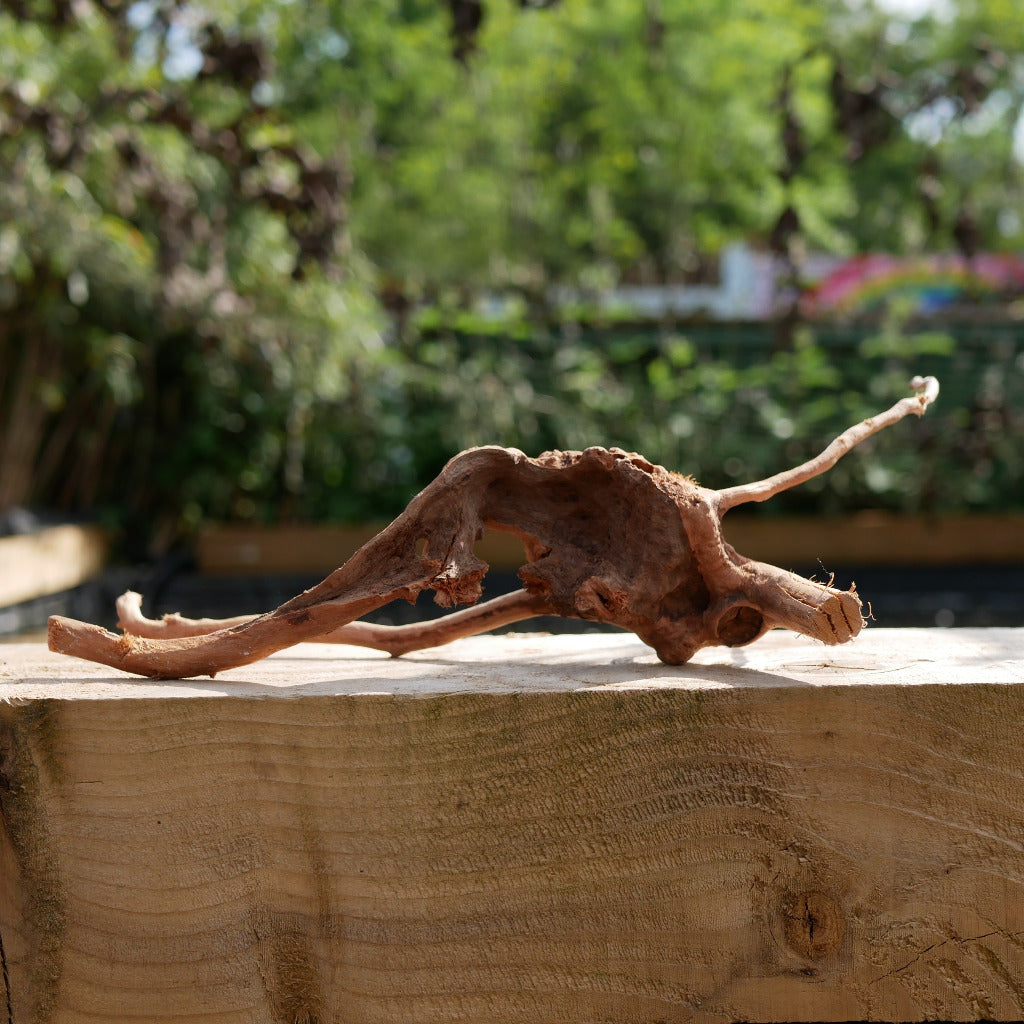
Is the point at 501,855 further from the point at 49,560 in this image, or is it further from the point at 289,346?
the point at 289,346

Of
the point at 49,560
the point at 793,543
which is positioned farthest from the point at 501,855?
the point at 793,543

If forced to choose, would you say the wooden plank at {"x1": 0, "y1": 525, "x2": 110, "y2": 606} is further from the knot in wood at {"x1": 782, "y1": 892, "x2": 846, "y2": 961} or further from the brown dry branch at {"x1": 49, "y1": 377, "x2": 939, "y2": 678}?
the knot in wood at {"x1": 782, "y1": 892, "x2": 846, "y2": 961}

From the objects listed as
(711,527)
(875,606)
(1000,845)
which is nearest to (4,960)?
(711,527)

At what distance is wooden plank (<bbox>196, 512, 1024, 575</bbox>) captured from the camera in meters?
5.08

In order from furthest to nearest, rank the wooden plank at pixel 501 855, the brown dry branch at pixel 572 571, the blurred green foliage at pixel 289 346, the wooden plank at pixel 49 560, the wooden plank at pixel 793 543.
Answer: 1. the wooden plank at pixel 793 543
2. the blurred green foliage at pixel 289 346
3. the wooden plank at pixel 49 560
4. the brown dry branch at pixel 572 571
5. the wooden plank at pixel 501 855

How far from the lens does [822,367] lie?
5746mm

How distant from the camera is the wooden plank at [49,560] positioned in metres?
3.62

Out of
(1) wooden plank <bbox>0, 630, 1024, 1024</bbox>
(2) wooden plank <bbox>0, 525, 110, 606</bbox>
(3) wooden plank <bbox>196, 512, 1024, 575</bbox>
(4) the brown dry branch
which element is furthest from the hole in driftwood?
(3) wooden plank <bbox>196, 512, 1024, 575</bbox>

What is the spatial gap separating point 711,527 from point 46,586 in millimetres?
3530

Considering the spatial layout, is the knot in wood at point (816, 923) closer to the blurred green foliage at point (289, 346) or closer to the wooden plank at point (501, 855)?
the wooden plank at point (501, 855)

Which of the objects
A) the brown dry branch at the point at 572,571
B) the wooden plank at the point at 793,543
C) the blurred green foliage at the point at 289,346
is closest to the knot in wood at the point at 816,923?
the brown dry branch at the point at 572,571

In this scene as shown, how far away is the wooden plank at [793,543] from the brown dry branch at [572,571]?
3.75 metres

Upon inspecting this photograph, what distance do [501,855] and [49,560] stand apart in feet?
11.7

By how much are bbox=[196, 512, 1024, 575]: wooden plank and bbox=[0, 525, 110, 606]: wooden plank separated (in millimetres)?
603
